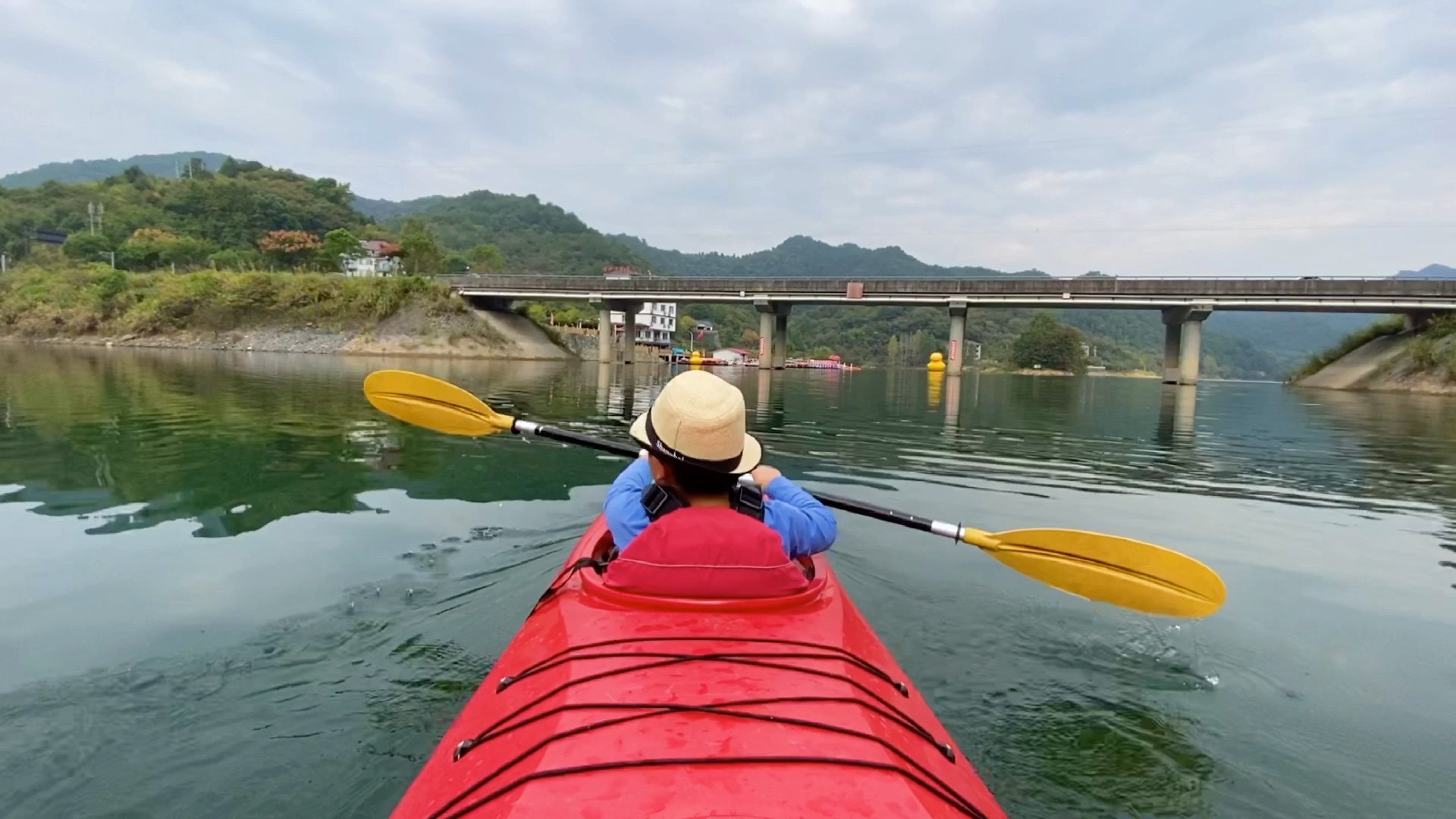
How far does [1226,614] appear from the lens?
5203 mm

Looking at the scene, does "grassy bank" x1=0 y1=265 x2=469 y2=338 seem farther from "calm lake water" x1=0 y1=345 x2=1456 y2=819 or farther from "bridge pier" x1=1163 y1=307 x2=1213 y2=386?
"bridge pier" x1=1163 y1=307 x2=1213 y2=386

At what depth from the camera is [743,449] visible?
296cm

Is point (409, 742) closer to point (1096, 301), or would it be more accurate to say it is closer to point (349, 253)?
point (1096, 301)

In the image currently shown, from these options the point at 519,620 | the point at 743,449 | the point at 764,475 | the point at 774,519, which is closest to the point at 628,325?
the point at 519,620

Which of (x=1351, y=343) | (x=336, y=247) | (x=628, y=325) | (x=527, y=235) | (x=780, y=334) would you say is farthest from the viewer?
(x=527, y=235)

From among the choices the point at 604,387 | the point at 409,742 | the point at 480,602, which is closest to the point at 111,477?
the point at 480,602

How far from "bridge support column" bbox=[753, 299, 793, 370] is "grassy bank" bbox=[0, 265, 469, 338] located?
20.7m

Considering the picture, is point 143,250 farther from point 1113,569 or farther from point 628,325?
point 1113,569

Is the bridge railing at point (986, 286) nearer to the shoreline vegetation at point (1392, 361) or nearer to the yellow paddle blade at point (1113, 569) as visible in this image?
the shoreline vegetation at point (1392, 361)

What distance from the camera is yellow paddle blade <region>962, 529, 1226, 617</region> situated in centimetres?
425

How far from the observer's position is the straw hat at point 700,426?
275cm

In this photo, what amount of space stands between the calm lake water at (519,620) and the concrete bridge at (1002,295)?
29.8 metres

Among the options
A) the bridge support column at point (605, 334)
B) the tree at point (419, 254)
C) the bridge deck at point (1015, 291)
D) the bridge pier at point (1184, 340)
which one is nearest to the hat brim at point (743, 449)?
the bridge deck at point (1015, 291)

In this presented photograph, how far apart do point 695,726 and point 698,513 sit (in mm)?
854
